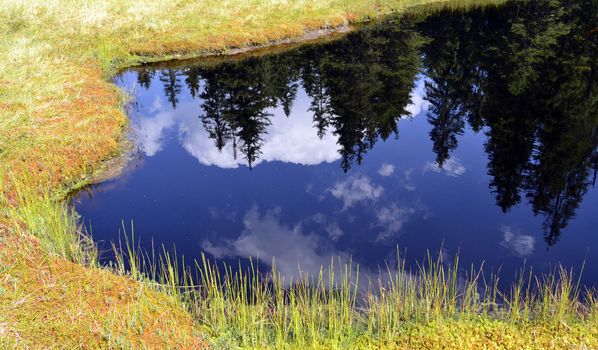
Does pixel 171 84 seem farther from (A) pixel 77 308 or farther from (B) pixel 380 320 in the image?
(B) pixel 380 320

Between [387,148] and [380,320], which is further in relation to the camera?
[387,148]

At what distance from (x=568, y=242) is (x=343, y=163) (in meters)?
10.0

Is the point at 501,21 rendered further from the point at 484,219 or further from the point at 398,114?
the point at 484,219

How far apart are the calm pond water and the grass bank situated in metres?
1.63

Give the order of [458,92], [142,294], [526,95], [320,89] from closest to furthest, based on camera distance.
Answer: [142,294], [526,95], [320,89], [458,92]

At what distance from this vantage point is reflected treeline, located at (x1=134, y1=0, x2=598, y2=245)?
68.2 ft

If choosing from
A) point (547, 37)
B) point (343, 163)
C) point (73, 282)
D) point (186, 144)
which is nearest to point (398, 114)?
point (343, 163)

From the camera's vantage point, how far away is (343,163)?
21844 mm

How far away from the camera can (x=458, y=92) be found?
1286 inches

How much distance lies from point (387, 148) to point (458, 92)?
1207 centimetres

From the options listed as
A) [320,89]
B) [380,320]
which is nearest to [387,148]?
[320,89]

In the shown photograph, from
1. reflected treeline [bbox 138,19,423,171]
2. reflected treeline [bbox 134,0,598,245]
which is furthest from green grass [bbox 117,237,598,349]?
reflected treeline [bbox 138,19,423,171]

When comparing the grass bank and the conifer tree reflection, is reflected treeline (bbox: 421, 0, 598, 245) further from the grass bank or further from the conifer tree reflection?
the conifer tree reflection

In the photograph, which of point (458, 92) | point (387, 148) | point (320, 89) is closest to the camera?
point (387, 148)
